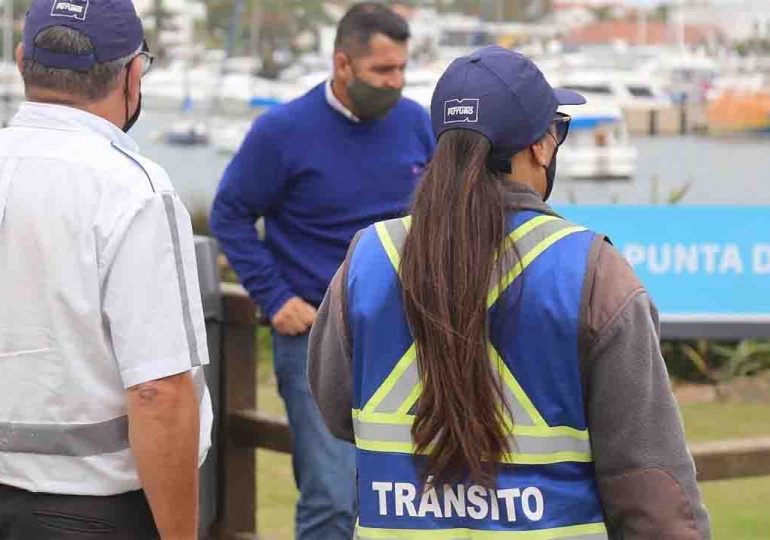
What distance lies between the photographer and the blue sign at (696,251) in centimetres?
700

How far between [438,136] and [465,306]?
0.34 m

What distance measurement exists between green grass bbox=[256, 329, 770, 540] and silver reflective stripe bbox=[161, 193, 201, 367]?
2470 mm

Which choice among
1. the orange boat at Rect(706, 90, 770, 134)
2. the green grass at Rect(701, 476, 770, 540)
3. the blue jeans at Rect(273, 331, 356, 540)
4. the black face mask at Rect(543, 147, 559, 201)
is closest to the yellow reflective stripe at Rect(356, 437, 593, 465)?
the black face mask at Rect(543, 147, 559, 201)

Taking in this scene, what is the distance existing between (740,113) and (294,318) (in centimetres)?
1416

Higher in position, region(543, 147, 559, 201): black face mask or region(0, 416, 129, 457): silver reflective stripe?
region(543, 147, 559, 201): black face mask

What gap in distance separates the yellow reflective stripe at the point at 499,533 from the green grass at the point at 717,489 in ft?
9.07

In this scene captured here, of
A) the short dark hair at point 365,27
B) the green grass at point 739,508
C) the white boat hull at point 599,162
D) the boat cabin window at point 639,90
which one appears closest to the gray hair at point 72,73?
the short dark hair at point 365,27

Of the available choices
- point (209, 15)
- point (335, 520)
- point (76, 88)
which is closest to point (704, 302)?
point (335, 520)

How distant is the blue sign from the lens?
7.00 meters

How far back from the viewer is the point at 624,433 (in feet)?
8.13

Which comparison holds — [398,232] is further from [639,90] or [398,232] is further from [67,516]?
[639,90]

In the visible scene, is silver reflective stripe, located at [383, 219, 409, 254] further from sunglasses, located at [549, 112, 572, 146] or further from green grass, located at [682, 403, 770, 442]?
green grass, located at [682, 403, 770, 442]

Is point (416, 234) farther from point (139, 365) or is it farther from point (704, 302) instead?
point (704, 302)

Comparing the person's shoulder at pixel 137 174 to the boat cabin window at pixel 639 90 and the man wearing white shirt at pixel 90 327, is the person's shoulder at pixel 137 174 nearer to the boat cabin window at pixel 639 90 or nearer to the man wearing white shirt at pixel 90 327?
the man wearing white shirt at pixel 90 327
